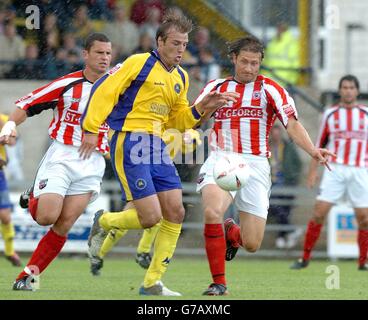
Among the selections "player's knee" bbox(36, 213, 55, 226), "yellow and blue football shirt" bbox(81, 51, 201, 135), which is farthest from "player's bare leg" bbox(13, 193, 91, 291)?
"yellow and blue football shirt" bbox(81, 51, 201, 135)

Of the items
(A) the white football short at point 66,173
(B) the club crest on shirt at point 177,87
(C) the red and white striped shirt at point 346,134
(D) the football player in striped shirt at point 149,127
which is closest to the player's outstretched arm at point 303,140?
(D) the football player in striped shirt at point 149,127

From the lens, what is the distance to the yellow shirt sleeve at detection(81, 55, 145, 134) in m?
A: 8.61

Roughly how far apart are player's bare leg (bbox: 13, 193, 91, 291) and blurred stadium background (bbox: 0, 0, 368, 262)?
20.8 ft

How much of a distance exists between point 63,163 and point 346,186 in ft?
16.8

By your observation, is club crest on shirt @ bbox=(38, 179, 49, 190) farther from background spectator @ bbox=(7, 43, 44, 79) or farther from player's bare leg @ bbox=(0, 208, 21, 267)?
background spectator @ bbox=(7, 43, 44, 79)

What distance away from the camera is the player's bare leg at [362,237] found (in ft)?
42.9

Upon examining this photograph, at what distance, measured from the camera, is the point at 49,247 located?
29.9 feet

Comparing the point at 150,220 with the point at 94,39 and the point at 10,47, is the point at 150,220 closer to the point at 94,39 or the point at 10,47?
the point at 94,39

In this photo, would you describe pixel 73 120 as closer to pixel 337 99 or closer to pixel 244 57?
pixel 244 57

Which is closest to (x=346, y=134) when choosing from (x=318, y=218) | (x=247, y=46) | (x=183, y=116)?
(x=318, y=218)

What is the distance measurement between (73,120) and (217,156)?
52.3 inches
